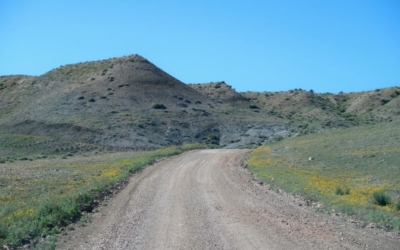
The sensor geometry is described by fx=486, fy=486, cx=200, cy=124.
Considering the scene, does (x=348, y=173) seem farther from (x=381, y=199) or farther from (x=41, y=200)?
(x=41, y=200)

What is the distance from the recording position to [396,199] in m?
17.2

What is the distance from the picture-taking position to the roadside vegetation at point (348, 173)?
16505 mm

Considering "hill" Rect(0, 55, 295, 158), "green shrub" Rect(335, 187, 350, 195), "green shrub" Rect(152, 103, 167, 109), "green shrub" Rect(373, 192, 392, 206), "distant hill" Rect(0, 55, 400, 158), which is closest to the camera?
"green shrub" Rect(373, 192, 392, 206)

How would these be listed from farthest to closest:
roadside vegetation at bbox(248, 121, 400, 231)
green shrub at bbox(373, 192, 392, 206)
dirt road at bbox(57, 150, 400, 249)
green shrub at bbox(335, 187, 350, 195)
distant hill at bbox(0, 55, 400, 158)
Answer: distant hill at bbox(0, 55, 400, 158) → green shrub at bbox(335, 187, 350, 195) → green shrub at bbox(373, 192, 392, 206) → roadside vegetation at bbox(248, 121, 400, 231) → dirt road at bbox(57, 150, 400, 249)

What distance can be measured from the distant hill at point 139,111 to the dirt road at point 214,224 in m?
40.1

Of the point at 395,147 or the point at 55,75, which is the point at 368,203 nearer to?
the point at 395,147

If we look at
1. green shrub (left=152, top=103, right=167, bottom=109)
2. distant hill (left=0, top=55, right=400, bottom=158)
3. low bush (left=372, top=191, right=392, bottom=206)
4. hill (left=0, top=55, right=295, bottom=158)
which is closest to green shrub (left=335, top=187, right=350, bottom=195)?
low bush (left=372, top=191, right=392, bottom=206)

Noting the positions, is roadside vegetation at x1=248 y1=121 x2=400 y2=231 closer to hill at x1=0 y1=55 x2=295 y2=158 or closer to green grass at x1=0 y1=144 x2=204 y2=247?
green grass at x1=0 y1=144 x2=204 y2=247

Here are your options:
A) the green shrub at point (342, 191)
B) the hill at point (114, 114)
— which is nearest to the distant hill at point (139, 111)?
the hill at point (114, 114)

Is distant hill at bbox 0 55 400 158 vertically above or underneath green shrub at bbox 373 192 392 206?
above

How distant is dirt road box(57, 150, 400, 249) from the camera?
12.2 m

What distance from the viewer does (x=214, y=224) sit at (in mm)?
14430

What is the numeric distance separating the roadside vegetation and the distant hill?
29306mm

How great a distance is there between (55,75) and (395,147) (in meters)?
90.2
